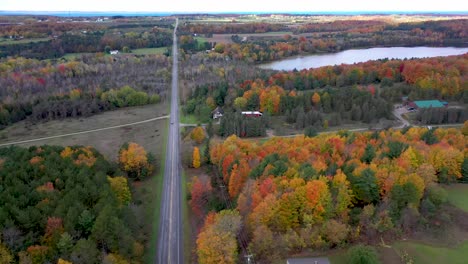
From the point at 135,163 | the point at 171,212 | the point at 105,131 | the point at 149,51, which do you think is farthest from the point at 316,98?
the point at 149,51

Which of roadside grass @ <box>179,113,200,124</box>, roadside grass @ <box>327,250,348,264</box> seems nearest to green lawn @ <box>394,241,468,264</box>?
roadside grass @ <box>327,250,348,264</box>

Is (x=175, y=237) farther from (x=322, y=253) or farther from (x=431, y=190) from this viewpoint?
(x=431, y=190)

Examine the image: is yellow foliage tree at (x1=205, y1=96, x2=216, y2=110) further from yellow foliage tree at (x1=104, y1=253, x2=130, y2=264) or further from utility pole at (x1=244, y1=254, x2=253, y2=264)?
yellow foliage tree at (x1=104, y1=253, x2=130, y2=264)

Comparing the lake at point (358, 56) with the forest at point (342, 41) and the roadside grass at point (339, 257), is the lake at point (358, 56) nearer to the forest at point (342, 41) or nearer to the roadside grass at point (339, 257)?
the forest at point (342, 41)

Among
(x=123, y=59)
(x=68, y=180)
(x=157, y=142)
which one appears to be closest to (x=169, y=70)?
(x=123, y=59)

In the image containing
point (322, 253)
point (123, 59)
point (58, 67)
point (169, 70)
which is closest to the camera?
point (322, 253)

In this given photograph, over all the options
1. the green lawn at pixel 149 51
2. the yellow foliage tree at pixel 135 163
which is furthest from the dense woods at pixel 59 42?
the yellow foliage tree at pixel 135 163
